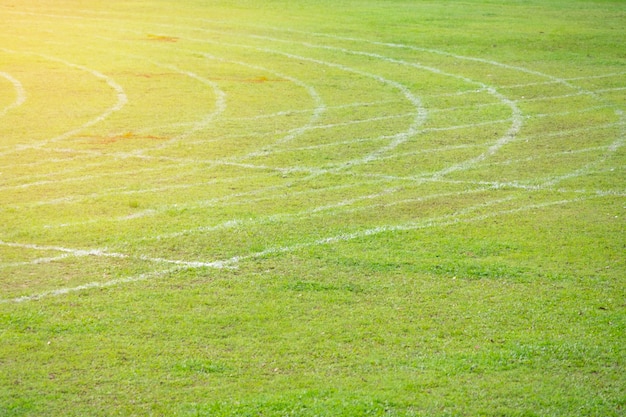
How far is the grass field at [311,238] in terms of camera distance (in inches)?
227

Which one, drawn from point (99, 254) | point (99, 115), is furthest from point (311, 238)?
point (99, 115)

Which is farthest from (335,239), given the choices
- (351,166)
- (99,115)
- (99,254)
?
(99,115)

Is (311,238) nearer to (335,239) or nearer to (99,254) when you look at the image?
(335,239)

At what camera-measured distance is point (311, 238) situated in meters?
8.37

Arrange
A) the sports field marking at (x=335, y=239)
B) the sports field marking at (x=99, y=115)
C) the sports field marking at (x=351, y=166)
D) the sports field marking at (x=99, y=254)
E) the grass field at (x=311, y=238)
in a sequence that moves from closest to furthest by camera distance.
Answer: the grass field at (x=311, y=238) < the sports field marking at (x=335, y=239) < the sports field marking at (x=99, y=254) < the sports field marking at (x=351, y=166) < the sports field marking at (x=99, y=115)

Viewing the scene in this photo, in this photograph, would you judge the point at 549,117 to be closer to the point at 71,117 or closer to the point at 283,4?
the point at 71,117

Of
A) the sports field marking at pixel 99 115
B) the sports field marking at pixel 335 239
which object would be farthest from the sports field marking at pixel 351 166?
the sports field marking at pixel 99 115

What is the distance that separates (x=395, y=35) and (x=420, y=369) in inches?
645

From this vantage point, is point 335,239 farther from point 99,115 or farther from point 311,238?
point 99,115

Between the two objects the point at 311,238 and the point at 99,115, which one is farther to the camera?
the point at 99,115

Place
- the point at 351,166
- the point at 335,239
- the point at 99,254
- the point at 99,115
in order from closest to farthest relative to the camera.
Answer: the point at 99,254
the point at 335,239
the point at 351,166
the point at 99,115

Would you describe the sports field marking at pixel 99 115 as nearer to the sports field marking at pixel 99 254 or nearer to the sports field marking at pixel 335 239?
the sports field marking at pixel 99 254

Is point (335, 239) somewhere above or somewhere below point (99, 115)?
below

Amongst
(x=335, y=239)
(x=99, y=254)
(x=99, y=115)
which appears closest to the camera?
(x=99, y=254)
